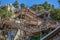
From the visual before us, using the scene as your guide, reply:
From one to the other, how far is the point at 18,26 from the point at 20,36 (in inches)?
60.3

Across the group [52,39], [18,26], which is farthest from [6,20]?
[52,39]

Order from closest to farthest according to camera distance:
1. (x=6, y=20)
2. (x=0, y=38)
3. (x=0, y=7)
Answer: (x=0, y=38) → (x=6, y=20) → (x=0, y=7)

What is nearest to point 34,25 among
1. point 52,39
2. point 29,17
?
point 29,17

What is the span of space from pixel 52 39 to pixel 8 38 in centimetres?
1732

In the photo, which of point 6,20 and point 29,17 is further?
point 29,17

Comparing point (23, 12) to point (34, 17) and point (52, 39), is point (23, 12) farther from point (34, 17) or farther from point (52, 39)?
point (52, 39)

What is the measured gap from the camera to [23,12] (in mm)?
48219

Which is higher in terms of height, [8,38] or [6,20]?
[6,20]

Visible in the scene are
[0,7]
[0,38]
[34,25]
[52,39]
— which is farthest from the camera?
[0,7]

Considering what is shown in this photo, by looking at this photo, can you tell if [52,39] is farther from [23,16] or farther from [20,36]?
[23,16]

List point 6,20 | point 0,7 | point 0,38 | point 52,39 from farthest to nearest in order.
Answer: point 0,7 < point 6,20 < point 0,38 < point 52,39

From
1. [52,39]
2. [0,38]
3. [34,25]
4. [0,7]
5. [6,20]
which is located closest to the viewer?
[52,39]

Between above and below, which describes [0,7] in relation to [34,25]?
above

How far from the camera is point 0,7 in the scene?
4738 cm
